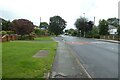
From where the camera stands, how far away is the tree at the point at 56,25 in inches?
5477

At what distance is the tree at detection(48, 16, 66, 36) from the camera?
139 metres

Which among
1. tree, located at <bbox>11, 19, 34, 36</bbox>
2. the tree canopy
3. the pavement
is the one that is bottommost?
the pavement

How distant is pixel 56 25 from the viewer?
14125cm

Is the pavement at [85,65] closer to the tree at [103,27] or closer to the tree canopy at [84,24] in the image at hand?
the tree at [103,27]

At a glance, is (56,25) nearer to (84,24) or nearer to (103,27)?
(84,24)

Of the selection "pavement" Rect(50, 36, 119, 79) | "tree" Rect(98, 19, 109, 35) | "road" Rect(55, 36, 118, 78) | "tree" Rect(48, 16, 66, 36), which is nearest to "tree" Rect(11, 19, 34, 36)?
"road" Rect(55, 36, 118, 78)

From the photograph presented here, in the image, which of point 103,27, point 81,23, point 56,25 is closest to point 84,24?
point 81,23

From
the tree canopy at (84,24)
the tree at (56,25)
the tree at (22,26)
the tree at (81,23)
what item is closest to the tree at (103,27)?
the tree canopy at (84,24)

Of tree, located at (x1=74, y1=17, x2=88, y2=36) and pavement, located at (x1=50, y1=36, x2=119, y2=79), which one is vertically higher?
tree, located at (x1=74, y1=17, x2=88, y2=36)

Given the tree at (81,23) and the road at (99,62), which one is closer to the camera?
the road at (99,62)

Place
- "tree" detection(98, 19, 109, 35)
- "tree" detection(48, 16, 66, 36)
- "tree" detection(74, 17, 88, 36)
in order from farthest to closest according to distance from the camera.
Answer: "tree" detection(48, 16, 66, 36) < "tree" detection(74, 17, 88, 36) < "tree" detection(98, 19, 109, 35)

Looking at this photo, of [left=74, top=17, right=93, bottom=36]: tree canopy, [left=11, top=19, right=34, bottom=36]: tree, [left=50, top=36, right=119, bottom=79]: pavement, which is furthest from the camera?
[left=74, top=17, right=93, bottom=36]: tree canopy

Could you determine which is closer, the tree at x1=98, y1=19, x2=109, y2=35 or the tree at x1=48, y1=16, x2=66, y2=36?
the tree at x1=98, y1=19, x2=109, y2=35

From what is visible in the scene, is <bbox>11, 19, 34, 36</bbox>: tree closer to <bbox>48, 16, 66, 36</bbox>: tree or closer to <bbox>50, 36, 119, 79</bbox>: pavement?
<bbox>50, 36, 119, 79</bbox>: pavement
